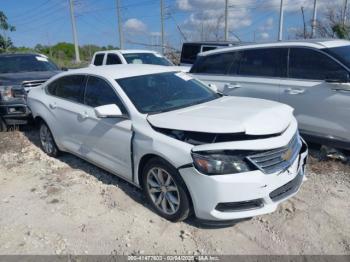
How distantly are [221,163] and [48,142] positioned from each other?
3.75m

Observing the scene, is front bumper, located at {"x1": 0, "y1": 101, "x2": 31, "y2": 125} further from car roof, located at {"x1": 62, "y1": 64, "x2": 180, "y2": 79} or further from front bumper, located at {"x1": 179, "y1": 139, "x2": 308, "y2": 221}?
front bumper, located at {"x1": 179, "y1": 139, "x2": 308, "y2": 221}

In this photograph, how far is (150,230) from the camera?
353 centimetres

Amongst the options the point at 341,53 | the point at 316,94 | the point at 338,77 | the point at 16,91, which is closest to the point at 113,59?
the point at 16,91

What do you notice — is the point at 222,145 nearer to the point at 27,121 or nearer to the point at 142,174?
the point at 142,174

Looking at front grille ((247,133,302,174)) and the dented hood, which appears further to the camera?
the dented hood

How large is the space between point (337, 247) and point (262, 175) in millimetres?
974

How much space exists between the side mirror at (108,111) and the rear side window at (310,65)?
2941 mm

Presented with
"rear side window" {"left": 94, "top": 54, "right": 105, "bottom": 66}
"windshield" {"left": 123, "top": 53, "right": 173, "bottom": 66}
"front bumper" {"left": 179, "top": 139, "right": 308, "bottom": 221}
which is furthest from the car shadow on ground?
"rear side window" {"left": 94, "top": 54, "right": 105, "bottom": 66}

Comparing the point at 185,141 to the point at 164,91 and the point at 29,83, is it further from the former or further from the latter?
the point at 29,83

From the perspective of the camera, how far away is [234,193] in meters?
3.11

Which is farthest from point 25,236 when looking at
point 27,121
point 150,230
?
point 27,121

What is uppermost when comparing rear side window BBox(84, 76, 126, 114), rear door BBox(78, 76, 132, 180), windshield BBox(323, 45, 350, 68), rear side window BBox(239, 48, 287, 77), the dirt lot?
windshield BBox(323, 45, 350, 68)

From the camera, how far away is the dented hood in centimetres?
328

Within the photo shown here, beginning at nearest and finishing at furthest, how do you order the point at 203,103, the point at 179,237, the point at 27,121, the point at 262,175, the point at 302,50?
1. the point at 262,175
2. the point at 179,237
3. the point at 203,103
4. the point at 302,50
5. the point at 27,121
